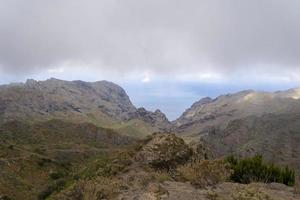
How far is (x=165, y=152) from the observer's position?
68.4 ft

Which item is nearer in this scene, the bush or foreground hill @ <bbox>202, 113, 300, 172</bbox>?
the bush

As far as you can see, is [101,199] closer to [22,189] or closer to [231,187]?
[231,187]

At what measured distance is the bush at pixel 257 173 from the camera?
18156mm

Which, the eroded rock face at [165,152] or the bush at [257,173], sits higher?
the eroded rock face at [165,152]

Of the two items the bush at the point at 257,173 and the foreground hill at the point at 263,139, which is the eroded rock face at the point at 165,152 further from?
the foreground hill at the point at 263,139

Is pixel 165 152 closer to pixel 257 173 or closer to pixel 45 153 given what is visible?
pixel 257 173

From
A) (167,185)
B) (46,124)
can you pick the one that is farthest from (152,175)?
(46,124)

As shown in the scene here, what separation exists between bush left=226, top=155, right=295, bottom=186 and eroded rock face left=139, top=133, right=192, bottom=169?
91.3 inches

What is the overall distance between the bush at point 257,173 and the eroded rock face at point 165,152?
2.32 meters

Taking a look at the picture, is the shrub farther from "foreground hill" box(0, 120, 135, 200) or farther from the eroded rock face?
"foreground hill" box(0, 120, 135, 200)

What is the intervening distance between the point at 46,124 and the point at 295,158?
74575 mm

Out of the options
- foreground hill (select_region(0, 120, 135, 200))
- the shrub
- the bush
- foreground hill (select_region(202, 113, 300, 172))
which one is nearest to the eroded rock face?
the bush

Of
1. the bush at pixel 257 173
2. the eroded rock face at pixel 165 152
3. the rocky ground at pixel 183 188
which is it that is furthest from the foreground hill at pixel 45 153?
the rocky ground at pixel 183 188

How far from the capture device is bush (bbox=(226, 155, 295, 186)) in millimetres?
18156
